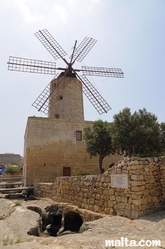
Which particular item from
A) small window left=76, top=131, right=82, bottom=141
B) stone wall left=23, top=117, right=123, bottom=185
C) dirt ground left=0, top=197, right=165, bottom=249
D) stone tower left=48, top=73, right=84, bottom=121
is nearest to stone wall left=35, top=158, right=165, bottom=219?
dirt ground left=0, top=197, right=165, bottom=249

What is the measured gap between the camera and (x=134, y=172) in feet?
17.4

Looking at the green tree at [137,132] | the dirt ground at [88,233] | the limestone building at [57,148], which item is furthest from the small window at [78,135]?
the dirt ground at [88,233]

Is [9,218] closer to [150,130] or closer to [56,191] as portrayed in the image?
[56,191]

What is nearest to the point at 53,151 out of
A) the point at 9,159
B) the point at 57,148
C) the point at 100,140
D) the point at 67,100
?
the point at 57,148

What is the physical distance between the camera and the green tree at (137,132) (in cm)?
920

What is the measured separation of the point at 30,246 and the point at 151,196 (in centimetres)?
347

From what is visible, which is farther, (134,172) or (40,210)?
(40,210)

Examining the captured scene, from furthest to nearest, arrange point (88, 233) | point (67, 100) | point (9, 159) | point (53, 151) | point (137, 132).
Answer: point (9, 159) → point (67, 100) → point (53, 151) → point (137, 132) → point (88, 233)

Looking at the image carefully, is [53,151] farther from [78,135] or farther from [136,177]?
[136,177]

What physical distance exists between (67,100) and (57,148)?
4.12 m

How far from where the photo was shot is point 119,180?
5.66 meters

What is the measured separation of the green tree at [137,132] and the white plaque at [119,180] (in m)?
3.66

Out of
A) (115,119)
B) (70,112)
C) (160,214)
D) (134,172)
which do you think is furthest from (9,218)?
(70,112)

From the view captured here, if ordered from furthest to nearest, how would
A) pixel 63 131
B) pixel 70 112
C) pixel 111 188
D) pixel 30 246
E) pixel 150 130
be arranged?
pixel 70 112, pixel 63 131, pixel 150 130, pixel 111 188, pixel 30 246
